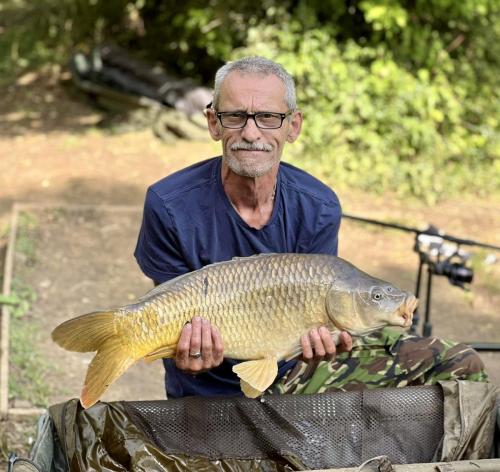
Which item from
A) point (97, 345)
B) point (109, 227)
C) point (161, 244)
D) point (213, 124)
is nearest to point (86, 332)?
point (97, 345)

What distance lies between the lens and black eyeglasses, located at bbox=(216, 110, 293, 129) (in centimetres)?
226

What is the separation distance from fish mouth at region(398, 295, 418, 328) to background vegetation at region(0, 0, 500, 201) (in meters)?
4.68

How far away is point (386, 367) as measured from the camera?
2.50m

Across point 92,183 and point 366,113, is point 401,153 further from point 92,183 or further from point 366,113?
point 92,183

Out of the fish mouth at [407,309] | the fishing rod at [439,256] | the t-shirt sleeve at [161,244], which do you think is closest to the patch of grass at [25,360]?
the t-shirt sleeve at [161,244]

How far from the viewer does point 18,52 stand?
10.7 meters

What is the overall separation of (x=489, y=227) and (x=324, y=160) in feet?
4.65

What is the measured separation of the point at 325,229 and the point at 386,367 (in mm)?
436

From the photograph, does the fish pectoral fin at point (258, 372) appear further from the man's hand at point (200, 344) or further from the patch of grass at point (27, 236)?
the patch of grass at point (27, 236)

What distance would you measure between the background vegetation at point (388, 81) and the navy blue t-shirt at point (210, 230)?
13.9ft

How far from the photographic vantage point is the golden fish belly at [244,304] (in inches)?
77.9

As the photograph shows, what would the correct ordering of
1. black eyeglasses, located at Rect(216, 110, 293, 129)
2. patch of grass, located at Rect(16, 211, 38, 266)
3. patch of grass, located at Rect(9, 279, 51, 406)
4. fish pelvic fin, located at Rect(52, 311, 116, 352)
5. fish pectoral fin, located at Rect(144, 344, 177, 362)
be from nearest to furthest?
fish pelvic fin, located at Rect(52, 311, 116, 352) → fish pectoral fin, located at Rect(144, 344, 177, 362) → black eyeglasses, located at Rect(216, 110, 293, 129) → patch of grass, located at Rect(9, 279, 51, 406) → patch of grass, located at Rect(16, 211, 38, 266)

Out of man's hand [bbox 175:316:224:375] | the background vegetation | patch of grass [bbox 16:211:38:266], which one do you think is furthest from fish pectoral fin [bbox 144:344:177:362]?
the background vegetation

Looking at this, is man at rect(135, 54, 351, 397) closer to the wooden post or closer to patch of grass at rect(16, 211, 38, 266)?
the wooden post
